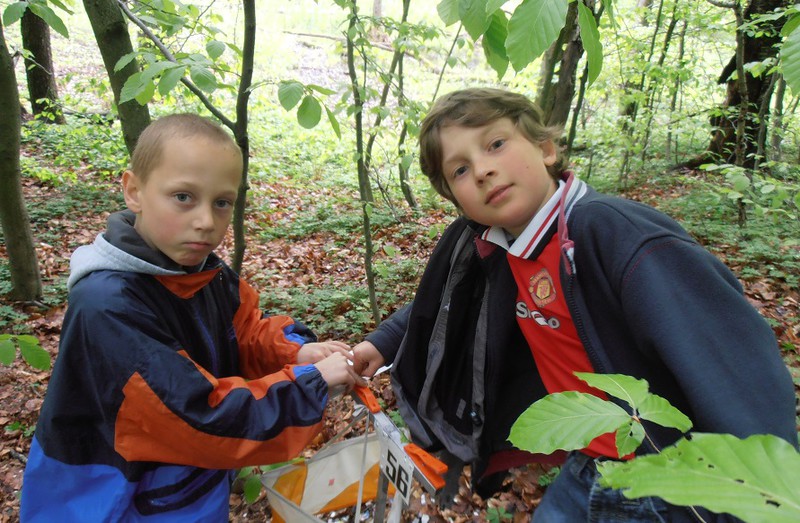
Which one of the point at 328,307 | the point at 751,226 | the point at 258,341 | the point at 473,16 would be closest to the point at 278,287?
the point at 328,307

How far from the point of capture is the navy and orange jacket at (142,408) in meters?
1.24

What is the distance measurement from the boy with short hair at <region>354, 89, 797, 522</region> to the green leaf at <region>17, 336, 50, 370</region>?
1264 mm

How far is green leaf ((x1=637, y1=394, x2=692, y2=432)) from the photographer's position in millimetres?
718

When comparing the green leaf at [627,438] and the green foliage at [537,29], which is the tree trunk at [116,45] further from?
the green leaf at [627,438]

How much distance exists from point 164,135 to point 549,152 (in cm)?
133

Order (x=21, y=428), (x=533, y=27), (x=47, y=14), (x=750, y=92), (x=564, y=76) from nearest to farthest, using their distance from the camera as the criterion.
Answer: (x=533, y=27), (x=47, y=14), (x=21, y=428), (x=564, y=76), (x=750, y=92)

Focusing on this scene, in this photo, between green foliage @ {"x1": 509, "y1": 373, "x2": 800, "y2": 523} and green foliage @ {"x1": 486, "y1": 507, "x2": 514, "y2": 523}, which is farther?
green foliage @ {"x1": 486, "y1": 507, "x2": 514, "y2": 523}

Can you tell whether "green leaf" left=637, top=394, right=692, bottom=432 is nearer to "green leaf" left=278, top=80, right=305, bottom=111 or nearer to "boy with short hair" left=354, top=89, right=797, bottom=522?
"boy with short hair" left=354, top=89, right=797, bottom=522

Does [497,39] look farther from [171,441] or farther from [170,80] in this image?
[171,441]

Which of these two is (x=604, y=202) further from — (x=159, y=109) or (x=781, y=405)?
(x=159, y=109)

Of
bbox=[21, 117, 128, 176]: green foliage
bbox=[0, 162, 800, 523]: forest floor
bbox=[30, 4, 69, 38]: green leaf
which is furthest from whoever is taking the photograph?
bbox=[21, 117, 128, 176]: green foliage

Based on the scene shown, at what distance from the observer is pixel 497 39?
1317mm

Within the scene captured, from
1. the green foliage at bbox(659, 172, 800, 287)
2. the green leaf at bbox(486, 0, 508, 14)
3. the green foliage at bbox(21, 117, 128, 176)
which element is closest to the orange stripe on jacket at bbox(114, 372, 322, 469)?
the green leaf at bbox(486, 0, 508, 14)

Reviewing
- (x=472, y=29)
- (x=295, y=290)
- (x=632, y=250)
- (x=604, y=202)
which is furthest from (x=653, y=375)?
(x=295, y=290)
